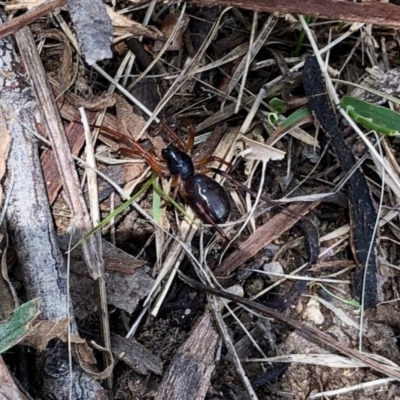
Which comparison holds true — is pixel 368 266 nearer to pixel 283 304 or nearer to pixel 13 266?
pixel 283 304

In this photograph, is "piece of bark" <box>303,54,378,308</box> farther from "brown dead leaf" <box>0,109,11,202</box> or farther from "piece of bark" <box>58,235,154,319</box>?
"brown dead leaf" <box>0,109,11,202</box>

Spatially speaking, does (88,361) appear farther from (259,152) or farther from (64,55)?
(64,55)

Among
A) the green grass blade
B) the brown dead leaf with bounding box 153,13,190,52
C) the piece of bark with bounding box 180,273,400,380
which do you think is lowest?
the piece of bark with bounding box 180,273,400,380

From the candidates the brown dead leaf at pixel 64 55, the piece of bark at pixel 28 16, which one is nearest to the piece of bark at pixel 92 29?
the piece of bark at pixel 28 16

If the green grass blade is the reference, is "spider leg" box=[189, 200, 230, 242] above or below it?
below

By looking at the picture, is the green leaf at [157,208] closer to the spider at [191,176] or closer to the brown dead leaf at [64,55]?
the spider at [191,176]

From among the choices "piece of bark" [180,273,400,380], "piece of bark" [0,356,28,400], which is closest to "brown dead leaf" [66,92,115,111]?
"piece of bark" [180,273,400,380]

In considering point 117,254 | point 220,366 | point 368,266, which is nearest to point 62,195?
point 117,254
